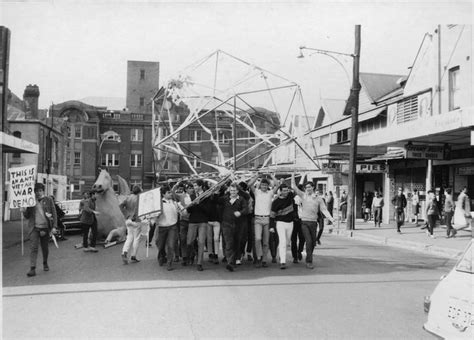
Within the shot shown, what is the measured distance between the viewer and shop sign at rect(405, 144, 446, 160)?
18719mm

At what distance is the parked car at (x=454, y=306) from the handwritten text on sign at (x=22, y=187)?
7639mm

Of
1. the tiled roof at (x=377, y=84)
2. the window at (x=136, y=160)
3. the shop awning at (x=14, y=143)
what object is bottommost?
the shop awning at (x=14, y=143)

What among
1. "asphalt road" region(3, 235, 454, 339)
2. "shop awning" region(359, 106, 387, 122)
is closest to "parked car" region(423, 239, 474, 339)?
"asphalt road" region(3, 235, 454, 339)

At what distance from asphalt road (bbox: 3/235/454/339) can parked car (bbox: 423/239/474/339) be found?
0.91 metres

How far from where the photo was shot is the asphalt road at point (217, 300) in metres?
5.63

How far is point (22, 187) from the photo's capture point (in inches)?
424

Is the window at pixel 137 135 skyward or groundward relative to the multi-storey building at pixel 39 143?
skyward

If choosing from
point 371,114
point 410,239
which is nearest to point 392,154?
point 371,114

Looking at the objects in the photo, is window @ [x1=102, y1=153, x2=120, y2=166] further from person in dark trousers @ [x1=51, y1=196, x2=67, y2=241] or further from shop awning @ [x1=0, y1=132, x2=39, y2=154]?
person in dark trousers @ [x1=51, y1=196, x2=67, y2=241]

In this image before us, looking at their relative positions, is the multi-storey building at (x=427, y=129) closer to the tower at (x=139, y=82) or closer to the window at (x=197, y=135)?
the window at (x=197, y=135)

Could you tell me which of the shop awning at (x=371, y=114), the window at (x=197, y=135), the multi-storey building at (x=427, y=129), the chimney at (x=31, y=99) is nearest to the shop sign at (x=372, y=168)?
the multi-storey building at (x=427, y=129)

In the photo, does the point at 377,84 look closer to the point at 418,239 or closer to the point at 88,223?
the point at 418,239

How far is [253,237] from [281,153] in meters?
6.33

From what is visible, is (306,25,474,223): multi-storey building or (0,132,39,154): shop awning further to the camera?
(306,25,474,223): multi-storey building
